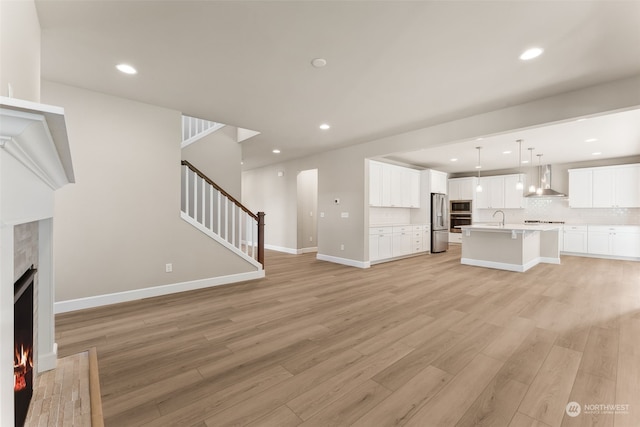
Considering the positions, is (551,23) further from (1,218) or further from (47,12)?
(47,12)

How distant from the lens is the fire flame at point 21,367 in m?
1.30

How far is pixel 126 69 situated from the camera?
110 inches

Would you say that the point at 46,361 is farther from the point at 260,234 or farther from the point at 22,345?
the point at 260,234

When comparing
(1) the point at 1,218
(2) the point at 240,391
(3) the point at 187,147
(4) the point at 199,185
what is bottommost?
(2) the point at 240,391

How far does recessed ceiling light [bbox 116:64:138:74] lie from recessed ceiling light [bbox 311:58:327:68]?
1886 millimetres

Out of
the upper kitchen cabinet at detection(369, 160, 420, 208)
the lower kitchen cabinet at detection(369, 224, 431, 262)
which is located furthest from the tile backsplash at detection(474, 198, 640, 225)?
the upper kitchen cabinet at detection(369, 160, 420, 208)

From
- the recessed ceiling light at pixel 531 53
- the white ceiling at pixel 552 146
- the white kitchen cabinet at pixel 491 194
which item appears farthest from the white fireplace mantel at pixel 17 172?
the white kitchen cabinet at pixel 491 194

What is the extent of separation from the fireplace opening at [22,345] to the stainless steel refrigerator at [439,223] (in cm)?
799

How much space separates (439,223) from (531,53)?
5.96 metres

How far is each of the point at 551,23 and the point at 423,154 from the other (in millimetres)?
4585

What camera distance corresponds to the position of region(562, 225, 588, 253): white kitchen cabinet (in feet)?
23.4

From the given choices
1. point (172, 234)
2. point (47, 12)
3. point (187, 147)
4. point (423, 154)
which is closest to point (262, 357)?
point (172, 234)

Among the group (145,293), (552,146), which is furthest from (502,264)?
(145,293)

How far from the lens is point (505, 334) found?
2.64 m
